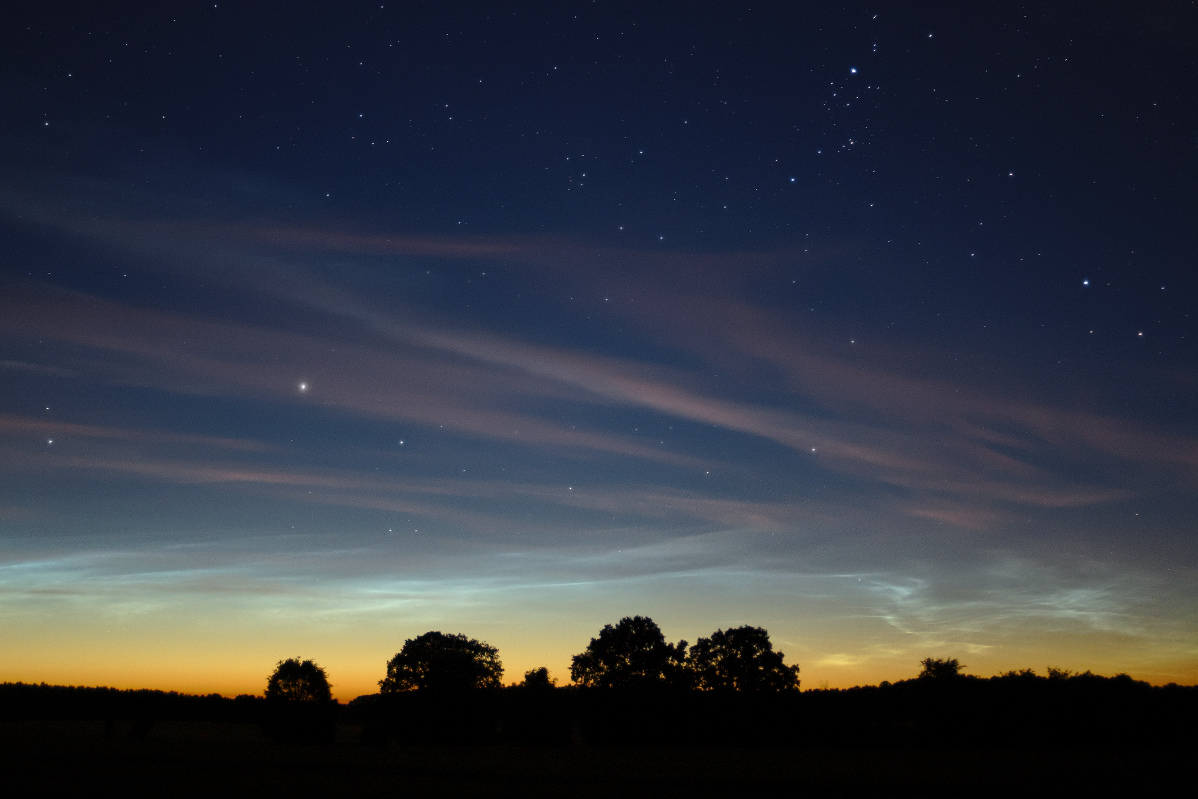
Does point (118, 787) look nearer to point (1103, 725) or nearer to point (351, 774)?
point (351, 774)

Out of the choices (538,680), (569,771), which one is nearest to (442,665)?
(538,680)

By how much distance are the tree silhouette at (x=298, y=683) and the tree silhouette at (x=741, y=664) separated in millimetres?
38993

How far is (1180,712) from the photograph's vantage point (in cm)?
5388

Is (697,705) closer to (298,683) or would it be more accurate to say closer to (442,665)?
(442,665)

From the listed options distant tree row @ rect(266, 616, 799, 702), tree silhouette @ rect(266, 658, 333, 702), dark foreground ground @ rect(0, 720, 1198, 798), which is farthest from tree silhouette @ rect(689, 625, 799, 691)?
tree silhouette @ rect(266, 658, 333, 702)

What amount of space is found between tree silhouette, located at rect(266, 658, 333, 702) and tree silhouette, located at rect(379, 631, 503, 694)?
43.8ft

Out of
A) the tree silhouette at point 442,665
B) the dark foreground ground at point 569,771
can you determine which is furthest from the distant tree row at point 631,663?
the dark foreground ground at point 569,771

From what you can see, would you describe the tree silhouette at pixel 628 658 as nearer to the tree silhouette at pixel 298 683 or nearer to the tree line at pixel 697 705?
the tree line at pixel 697 705

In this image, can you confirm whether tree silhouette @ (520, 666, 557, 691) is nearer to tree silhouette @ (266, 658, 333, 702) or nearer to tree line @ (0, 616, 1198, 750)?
tree line @ (0, 616, 1198, 750)

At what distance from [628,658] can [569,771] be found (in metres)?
35.0

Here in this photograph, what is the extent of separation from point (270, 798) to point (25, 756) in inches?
944

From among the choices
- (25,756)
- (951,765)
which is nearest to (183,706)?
(25,756)

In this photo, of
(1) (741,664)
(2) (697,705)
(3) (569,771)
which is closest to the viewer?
(3) (569,771)

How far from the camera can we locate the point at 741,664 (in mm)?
73125
